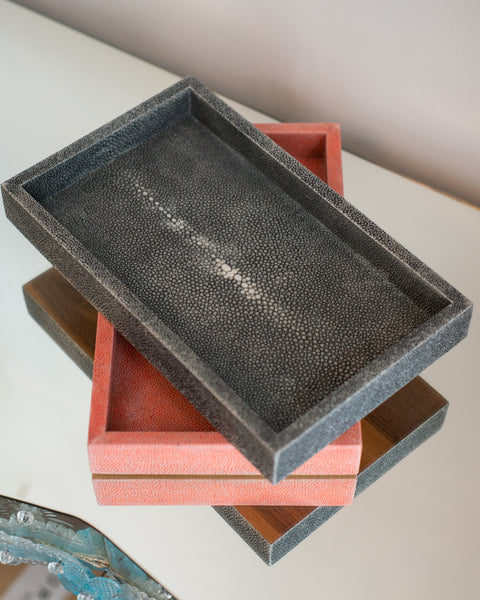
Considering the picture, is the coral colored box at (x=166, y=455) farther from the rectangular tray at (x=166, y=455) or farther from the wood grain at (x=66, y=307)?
the wood grain at (x=66, y=307)

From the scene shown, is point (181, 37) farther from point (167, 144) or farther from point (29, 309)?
point (29, 309)

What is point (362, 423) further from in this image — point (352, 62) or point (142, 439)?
point (352, 62)

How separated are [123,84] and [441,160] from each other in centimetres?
39

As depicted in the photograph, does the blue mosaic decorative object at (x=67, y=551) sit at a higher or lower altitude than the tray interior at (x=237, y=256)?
lower

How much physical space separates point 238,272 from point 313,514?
0.66 ft

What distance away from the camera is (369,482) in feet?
2.13

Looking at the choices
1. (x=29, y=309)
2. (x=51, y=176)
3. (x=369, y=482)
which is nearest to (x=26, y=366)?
(x=29, y=309)

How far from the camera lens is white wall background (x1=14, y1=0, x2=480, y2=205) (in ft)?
2.31

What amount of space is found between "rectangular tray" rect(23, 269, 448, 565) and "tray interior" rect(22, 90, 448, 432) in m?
0.11

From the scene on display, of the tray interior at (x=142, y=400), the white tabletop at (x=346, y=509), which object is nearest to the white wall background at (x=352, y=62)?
the white tabletop at (x=346, y=509)

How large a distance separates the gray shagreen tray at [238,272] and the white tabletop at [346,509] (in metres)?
0.14

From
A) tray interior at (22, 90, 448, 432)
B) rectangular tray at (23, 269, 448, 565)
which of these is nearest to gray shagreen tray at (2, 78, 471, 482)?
tray interior at (22, 90, 448, 432)

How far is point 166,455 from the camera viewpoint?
55 centimetres

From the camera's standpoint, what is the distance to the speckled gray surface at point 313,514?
0.61 metres
